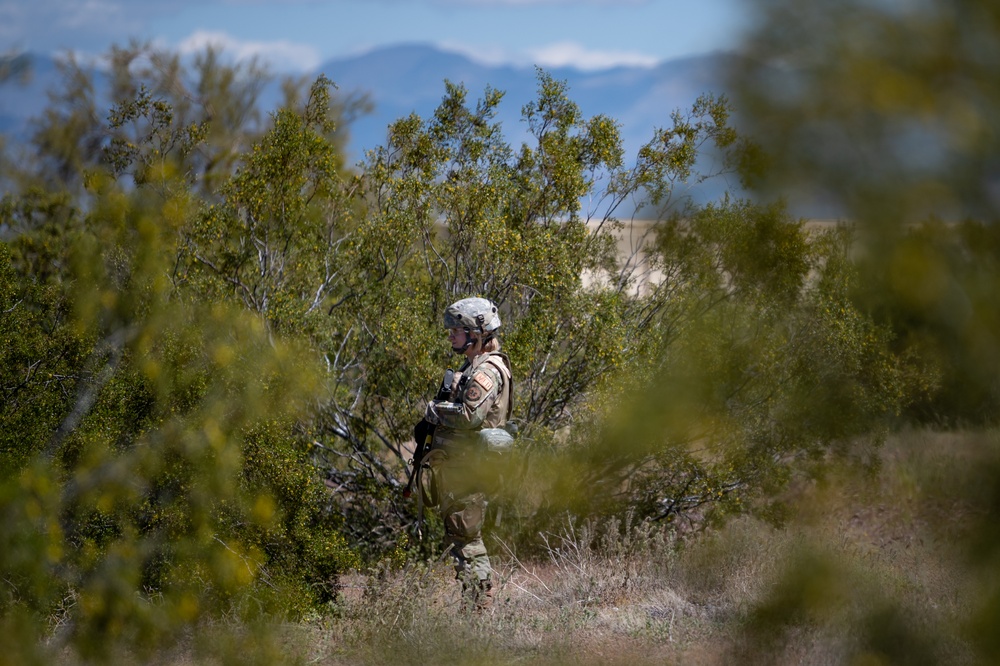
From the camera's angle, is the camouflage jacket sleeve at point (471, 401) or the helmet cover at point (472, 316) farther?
the helmet cover at point (472, 316)

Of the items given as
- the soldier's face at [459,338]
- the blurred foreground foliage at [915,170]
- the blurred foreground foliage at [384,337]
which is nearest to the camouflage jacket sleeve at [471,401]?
the soldier's face at [459,338]

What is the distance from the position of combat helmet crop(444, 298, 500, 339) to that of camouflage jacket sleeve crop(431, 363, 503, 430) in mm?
221

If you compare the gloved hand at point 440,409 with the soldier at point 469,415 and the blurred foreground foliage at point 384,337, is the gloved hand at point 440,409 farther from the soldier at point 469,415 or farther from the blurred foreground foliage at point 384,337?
the blurred foreground foliage at point 384,337

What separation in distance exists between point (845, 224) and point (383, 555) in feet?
21.3

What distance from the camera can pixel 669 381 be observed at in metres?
1.15

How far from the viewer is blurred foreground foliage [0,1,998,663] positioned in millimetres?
1075

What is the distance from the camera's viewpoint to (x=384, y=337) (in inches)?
286

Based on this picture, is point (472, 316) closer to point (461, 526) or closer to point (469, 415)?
point (469, 415)

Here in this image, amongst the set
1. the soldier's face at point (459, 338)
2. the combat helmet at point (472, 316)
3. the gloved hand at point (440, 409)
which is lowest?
the gloved hand at point (440, 409)

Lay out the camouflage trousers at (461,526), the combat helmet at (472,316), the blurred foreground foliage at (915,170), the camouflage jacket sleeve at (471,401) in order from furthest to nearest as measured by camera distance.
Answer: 1. the camouflage trousers at (461,526)
2. the combat helmet at (472,316)
3. the camouflage jacket sleeve at (471,401)
4. the blurred foreground foliage at (915,170)

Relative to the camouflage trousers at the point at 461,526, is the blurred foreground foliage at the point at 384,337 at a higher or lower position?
higher

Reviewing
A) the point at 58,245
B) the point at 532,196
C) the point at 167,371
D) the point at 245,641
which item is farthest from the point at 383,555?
the point at 245,641

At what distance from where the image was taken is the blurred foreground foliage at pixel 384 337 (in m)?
1.08

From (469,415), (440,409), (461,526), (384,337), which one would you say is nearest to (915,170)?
(469,415)
